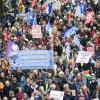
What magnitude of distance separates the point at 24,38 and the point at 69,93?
21.1 feet

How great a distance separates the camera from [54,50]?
98.7 ft

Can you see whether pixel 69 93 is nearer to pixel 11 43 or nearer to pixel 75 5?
pixel 11 43

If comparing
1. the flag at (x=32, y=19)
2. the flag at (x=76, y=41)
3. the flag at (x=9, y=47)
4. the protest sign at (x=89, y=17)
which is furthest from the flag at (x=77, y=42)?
the flag at (x=32, y=19)

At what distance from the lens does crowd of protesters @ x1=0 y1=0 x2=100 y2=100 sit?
25938 mm

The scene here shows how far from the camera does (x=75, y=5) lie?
35.9m

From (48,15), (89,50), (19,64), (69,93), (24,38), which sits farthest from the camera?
(48,15)

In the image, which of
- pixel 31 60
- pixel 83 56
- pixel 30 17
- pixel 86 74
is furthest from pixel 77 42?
pixel 30 17

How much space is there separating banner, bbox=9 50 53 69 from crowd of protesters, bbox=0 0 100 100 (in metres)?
0.22

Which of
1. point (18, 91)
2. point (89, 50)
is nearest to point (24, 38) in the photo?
A: point (89, 50)

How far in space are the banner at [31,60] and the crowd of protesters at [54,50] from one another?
221 mm

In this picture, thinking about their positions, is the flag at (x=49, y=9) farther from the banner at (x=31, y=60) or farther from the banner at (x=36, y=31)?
the banner at (x=31, y=60)

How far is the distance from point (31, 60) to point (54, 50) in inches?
119

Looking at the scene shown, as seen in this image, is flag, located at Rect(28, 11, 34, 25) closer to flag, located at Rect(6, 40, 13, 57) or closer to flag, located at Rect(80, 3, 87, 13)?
flag, located at Rect(80, 3, 87, 13)

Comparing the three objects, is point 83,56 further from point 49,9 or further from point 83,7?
point 49,9
